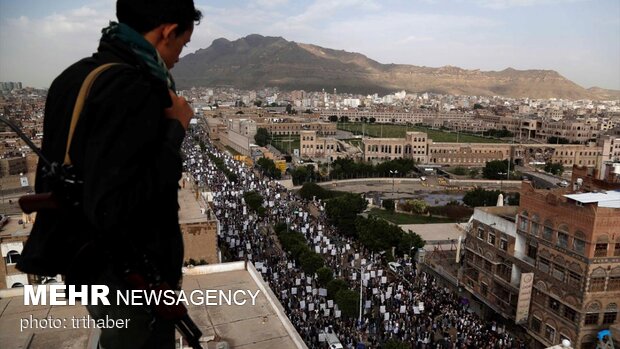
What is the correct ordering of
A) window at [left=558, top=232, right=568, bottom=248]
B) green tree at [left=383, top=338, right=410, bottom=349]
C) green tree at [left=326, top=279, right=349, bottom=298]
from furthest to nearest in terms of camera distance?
green tree at [left=326, top=279, right=349, bottom=298], window at [left=558, top=232, right=568, bottom=248], green tree at [left=383, top=338, right=410, bottom=349]

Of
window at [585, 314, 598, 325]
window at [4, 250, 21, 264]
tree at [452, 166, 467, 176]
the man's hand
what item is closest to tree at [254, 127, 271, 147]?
tree at [452, 166, 467, 176]

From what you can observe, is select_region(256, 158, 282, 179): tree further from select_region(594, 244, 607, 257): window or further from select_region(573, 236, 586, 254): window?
select_region(594, 244, 607, 257): window

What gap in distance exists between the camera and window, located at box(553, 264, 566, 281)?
13289mm

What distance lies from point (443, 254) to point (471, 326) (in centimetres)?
680

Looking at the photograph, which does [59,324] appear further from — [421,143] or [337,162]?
[421,143]

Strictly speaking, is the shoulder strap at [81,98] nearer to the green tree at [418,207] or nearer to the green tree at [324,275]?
the green tree at [324,275]

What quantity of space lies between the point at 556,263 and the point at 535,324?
215 cm

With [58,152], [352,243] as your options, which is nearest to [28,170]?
[352,243]

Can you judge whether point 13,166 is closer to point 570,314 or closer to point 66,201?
point 570,314

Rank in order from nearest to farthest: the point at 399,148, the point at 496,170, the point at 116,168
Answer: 1. the point at 116,168
2. the point at 496,170
3. the point at 399,148

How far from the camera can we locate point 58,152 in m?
1.32

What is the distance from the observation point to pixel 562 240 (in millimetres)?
13391

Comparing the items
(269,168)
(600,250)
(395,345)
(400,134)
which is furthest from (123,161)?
(400,134)

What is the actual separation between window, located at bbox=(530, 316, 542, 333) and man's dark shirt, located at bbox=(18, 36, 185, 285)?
1526 cm
